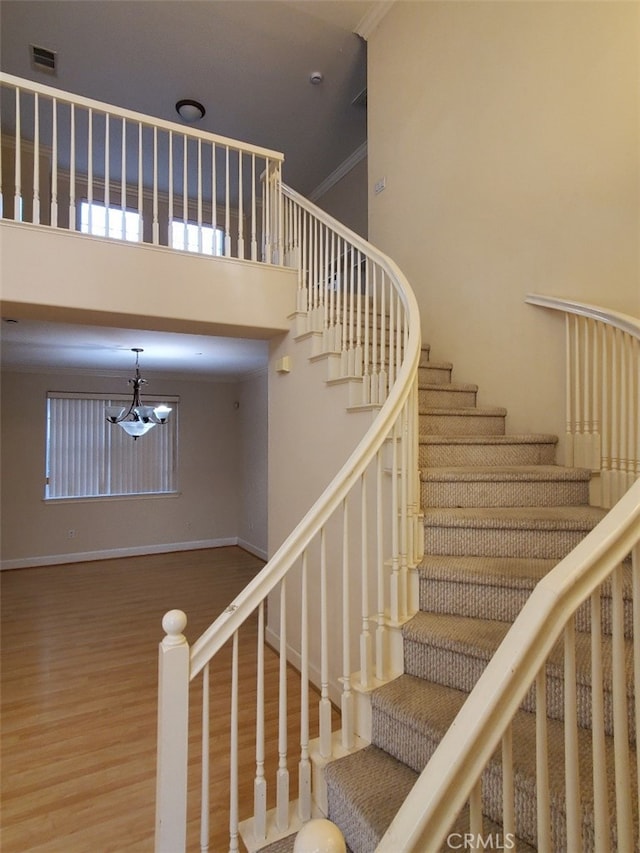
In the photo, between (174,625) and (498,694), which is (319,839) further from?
(174,625)

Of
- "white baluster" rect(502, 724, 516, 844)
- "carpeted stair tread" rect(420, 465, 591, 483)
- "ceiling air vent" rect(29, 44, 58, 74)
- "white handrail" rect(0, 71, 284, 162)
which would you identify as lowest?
"white baluster" rect(502, 724, 516, 844)

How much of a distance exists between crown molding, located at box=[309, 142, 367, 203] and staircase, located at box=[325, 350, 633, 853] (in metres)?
4.34

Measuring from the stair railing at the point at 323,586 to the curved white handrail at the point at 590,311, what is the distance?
3.10 ft

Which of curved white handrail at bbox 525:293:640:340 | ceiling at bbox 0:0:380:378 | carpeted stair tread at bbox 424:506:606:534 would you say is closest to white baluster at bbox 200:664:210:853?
carpeted stair tread at bbox 424:506:606:534

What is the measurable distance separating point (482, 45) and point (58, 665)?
5.45 metres

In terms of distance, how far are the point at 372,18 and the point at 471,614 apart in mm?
5087

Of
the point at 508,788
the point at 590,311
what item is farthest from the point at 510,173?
the point at 508,788

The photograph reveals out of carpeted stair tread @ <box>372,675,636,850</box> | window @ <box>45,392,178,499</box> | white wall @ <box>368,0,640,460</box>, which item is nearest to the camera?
carpeted stair tread @ <box>372,675,636,850</box>

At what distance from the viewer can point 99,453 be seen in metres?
6.30

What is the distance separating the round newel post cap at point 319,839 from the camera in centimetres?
65

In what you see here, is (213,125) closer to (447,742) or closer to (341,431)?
(341,431)

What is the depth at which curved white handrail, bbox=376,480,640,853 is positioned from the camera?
A: 68 centimetres

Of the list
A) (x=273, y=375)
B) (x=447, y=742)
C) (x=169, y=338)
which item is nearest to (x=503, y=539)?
(x=447, y=742)

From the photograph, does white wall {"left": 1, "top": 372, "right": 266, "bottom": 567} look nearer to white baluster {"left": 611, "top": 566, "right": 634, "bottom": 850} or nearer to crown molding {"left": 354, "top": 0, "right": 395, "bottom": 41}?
crown molding {"left": 354, "top": 0, "right": 395, "bottom": 41}
